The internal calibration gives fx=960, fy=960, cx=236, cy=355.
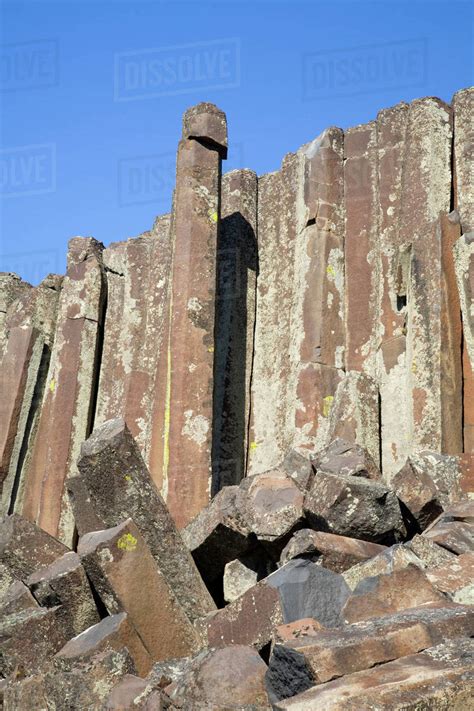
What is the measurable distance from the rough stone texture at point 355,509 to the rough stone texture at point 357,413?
65.2 inches

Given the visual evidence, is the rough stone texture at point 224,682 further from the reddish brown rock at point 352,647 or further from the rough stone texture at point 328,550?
the rough stone texture at point 328,550

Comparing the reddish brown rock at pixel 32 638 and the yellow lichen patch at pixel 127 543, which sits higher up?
the yellow lichen patch at pixel 127 543

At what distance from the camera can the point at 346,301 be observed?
8.30m

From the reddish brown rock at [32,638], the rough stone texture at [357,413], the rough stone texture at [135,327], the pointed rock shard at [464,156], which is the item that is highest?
the pointed rock shard at [464,156]

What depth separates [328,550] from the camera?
5.27 meters

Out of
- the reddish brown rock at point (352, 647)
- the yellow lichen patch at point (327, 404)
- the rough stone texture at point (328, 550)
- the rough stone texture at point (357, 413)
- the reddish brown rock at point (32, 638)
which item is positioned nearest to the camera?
the reddish brown rock at point (352, 647)

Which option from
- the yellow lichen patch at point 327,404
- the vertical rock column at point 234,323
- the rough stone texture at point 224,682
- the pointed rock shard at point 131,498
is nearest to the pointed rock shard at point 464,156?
the yellow lichen patch at point 327,404

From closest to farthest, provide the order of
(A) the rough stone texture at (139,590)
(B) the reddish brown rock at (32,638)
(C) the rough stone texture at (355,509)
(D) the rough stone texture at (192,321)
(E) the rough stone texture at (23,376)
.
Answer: (A) the rough stone texture at (139,590) < (B) the reddish brown rock at (32,638) < (C) the rough stone texture at (355,509) < (D) the rough stone texture at (192,321) < (E) the rough stone texture at (23,376)

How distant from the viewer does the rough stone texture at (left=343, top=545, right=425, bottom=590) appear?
4738mm

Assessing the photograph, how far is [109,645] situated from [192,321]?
3.69 m

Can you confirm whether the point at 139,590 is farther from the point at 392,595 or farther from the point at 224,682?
the point at 392,595

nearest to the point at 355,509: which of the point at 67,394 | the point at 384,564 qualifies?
the point at 384,564

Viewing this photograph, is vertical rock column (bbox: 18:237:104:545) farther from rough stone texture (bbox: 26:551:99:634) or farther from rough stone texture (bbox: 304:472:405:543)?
rough stone texture (bbox: 304:472:405:543)

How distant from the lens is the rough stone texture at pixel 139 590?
5.14 m
